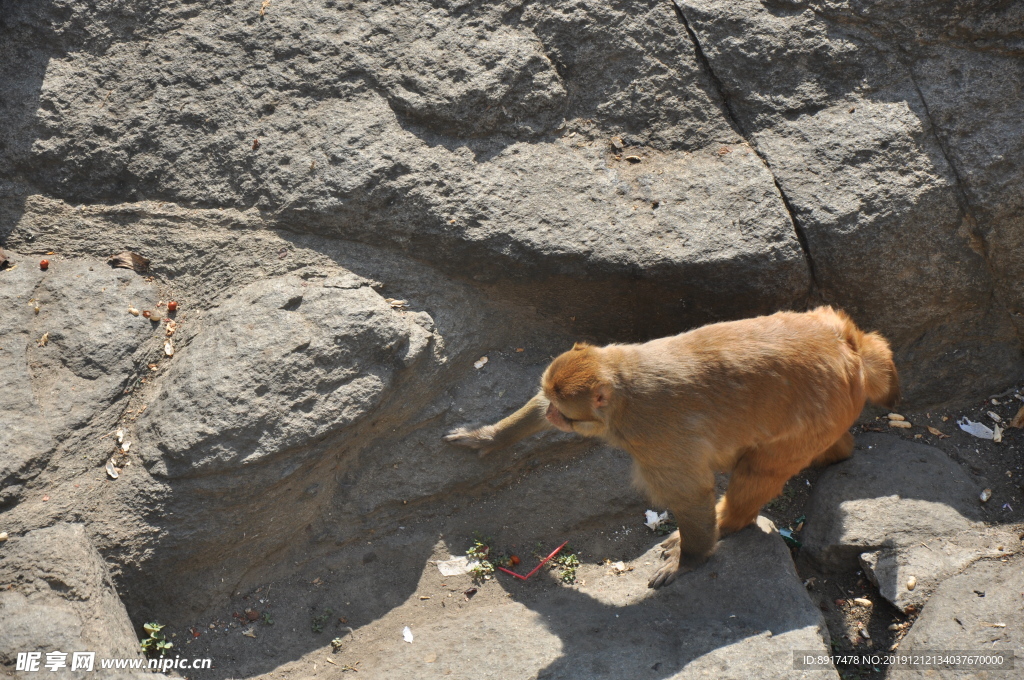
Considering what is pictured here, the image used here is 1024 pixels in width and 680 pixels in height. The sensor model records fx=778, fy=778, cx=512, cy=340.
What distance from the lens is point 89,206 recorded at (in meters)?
5.23

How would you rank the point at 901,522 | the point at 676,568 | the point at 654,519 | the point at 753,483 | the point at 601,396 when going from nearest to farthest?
the point at 601,396, the point at 753,483, the point at 676,568, the point at 901,522, the point at 654,519

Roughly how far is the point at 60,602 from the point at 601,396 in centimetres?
311

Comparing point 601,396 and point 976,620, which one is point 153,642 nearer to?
point 601,396

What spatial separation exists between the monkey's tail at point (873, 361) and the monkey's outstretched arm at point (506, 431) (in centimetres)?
196

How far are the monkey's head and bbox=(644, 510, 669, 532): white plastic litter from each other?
1.12 meters

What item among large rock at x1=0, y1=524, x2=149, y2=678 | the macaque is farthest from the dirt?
the macaque

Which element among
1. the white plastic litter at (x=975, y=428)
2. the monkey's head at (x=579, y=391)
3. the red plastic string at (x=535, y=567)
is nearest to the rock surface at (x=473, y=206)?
the red plastic string at (x=535, y=567)

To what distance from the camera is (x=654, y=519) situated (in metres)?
5.47

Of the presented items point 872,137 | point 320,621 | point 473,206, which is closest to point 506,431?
point 473,206

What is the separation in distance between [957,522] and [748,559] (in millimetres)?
1482

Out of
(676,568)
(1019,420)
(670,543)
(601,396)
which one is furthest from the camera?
(1019,420)

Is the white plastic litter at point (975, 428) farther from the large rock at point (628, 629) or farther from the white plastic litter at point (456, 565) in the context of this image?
the white plastic litter at point (456, 565)

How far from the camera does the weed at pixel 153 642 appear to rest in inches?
179

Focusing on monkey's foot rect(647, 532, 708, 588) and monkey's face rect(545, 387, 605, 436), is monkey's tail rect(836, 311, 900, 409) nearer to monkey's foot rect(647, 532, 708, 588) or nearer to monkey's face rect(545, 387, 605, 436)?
monkey's foot rect(647, 532, 708, 588)
